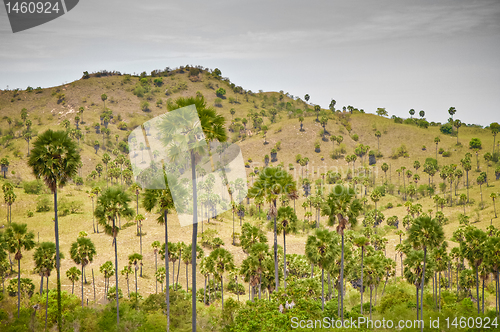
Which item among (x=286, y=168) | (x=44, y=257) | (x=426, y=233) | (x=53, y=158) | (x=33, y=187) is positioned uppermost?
(x=53, y=158)

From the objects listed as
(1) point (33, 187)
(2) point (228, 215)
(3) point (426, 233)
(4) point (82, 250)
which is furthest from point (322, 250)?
(1) point (33, 187)

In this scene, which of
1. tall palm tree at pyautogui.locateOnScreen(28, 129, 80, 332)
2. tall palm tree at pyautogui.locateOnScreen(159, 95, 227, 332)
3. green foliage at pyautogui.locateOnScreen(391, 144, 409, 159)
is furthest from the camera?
green foliage at pyautogui.locateOnScreen(391, 144, 409, 159)

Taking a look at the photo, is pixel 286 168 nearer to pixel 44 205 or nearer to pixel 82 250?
pixel 44 205

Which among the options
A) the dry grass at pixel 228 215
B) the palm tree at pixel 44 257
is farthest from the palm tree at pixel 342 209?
the dry grass at pixel 228 215

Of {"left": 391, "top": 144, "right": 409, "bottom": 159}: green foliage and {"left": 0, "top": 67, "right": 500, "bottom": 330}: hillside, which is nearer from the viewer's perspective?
{"left": 0, "top": 67, "right": 500, "bottom": 330}: hillside

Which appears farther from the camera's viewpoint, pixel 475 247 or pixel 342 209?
pixel 475 247

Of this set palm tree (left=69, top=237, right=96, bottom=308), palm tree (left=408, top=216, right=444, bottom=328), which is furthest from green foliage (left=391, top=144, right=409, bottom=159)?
palm tree (left=69, top=237, right=96, bottom=308)

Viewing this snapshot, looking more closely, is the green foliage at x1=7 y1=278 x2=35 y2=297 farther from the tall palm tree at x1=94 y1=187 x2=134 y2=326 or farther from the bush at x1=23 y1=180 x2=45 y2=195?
the bush at x1=23 y1=180 x2=45 y2=195

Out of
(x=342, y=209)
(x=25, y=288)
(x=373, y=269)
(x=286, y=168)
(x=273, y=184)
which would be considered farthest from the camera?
(x=286, y=168)

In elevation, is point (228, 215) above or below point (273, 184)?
below

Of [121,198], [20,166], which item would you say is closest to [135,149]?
[20,166]

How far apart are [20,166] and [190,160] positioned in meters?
131

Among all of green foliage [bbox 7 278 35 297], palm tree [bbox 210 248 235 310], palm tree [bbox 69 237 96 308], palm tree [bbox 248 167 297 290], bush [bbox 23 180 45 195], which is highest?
palm tree [bbox 248 167 297 290]

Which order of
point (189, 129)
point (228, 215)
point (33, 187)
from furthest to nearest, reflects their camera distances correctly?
point (228, 215) → point (33, 187) → point (189, 129)
